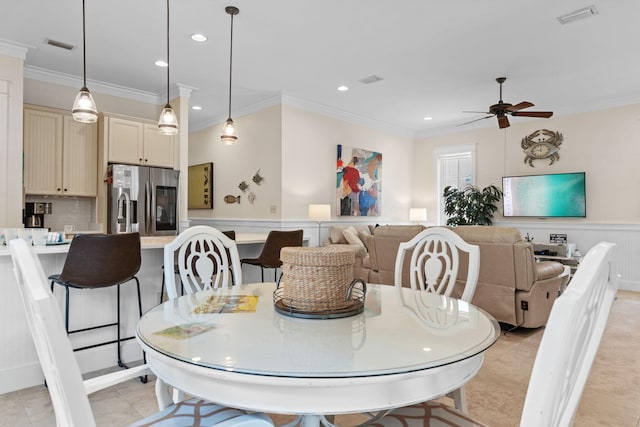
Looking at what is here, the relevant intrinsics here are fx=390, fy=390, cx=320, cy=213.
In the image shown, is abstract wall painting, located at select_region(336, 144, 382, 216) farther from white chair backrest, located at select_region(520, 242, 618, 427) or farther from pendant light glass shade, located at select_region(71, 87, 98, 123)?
white chair backrest, located at select_region(520, 242, 618, 427)

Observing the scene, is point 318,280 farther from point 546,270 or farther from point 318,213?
point 318,213

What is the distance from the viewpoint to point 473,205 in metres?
6.80

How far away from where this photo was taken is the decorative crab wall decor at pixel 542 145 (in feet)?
20.5

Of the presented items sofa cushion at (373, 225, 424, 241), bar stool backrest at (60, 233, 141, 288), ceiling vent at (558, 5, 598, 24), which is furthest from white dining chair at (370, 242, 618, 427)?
ceiling vent at (558, 5, 598, 24)

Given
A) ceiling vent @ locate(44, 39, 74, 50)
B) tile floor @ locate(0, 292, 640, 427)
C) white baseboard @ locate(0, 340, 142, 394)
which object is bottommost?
tile floor @ locate(0, 292, 640, 427)

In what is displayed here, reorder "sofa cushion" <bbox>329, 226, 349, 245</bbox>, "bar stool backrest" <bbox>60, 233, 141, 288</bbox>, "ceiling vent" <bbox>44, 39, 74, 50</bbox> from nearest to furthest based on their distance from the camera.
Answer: "bar stool backrest" <bbox>60, 233, 141, 288</bbox>
"ceiling vent" <bbox>44, 39, 74, 50</bbox>
"sofa cushion" <bbox>329, 226, 349, 245</bbox>

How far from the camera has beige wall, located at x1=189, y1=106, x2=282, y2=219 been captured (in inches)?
222

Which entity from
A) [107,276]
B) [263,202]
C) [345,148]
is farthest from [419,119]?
[107,276]

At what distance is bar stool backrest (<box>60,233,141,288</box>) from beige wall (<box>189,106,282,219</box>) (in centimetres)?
309

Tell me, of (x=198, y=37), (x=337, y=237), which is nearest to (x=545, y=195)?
(x=337, y=237)

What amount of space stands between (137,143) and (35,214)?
144 cm

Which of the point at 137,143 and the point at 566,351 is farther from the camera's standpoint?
the point at 137,143

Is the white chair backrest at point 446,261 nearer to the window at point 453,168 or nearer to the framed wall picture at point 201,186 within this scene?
the framed wall picture at point 201,186

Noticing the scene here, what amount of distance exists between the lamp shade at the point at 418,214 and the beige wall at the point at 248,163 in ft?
9.68
